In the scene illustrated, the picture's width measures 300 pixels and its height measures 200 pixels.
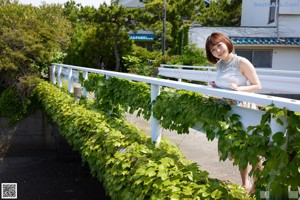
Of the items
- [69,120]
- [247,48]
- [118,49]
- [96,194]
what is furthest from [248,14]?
[69,120]

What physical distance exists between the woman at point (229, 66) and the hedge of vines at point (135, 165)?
1.92ft

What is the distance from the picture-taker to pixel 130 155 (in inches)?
149

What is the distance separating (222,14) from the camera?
32875 millimetres

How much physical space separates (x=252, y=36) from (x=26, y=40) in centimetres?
1321

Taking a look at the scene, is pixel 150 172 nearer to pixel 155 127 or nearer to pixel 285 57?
pixel 155 127

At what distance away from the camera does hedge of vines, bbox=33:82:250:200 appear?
283 centimetres

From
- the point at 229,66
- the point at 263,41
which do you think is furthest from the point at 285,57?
the point at 229,66

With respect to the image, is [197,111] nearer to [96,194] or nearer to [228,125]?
[228,125]

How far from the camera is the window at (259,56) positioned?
21438 millimetres

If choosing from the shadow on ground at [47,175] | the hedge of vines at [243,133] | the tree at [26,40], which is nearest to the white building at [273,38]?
the tree at [26,40]

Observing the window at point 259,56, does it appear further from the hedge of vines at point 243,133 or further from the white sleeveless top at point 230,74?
the white sleeveless top at point 230,74

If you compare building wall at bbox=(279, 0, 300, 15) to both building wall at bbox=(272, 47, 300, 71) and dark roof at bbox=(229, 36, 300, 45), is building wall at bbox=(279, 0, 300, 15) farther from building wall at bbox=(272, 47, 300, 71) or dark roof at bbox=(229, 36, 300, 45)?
building wall at bbox=(272, 47, 300, 71)

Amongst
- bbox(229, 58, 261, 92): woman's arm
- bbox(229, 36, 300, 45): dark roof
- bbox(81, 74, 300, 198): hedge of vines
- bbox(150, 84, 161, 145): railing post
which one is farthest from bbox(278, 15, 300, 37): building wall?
bbox(229, 58, 261, 92): woman's arm

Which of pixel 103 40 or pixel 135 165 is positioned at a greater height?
pixel 103 40
